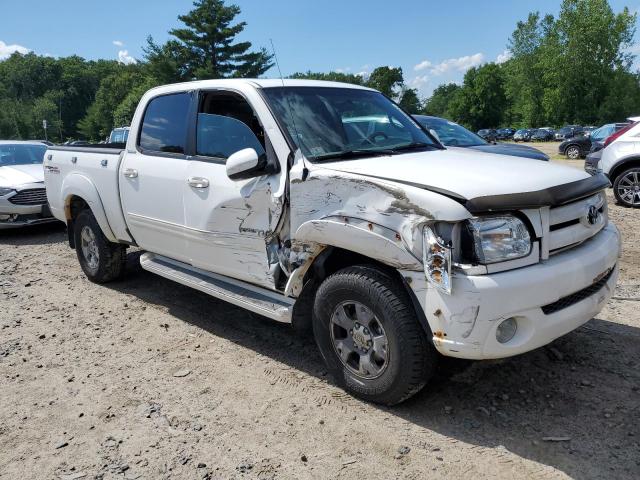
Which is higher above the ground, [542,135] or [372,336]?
[542,135]

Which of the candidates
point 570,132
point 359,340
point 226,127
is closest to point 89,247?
point 226,127

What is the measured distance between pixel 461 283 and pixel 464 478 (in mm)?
962

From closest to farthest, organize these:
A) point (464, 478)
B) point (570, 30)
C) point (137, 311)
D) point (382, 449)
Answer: point (464, 478)
point (382, 449)
point (137, 311)
point (570, 30)

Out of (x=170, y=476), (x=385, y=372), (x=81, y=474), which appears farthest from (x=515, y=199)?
(x=81, y=474)

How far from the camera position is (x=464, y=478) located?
2.61 meters

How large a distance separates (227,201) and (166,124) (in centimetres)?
128

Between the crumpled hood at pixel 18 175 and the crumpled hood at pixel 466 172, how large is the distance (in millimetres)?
7776

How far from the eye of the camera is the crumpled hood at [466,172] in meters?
2.79

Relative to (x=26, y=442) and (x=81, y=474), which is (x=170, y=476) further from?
(x=26, y=442)

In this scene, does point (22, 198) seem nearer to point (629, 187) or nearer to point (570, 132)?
point (629, 187)

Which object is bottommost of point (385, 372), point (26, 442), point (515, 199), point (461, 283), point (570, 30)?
point (26, 442)

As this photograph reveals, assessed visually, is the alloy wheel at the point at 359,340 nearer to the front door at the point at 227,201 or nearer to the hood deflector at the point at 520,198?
A: the front door at the point at 227,201

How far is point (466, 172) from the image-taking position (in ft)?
9.98

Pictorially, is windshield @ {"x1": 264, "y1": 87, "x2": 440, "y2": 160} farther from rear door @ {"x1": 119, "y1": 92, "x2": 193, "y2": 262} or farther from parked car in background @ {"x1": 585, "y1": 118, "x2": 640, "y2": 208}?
parked car in background @ {"x1": 585, "y1": 118, "x2": 640, "y2": 208}
